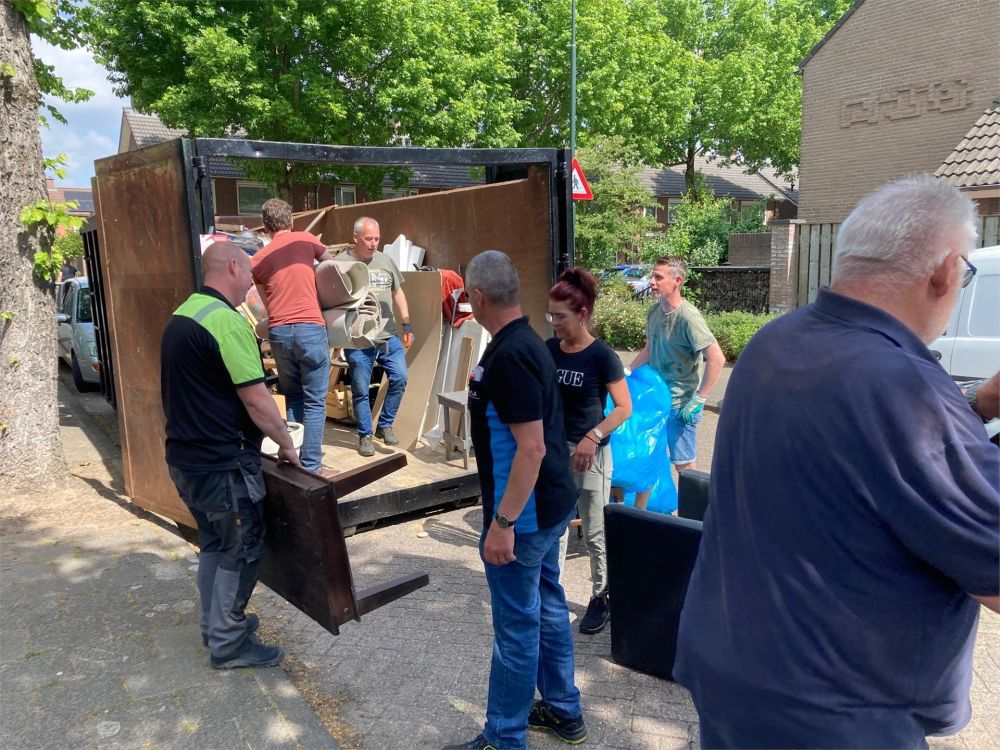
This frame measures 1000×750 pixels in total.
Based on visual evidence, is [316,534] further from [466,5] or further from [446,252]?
[466,5]

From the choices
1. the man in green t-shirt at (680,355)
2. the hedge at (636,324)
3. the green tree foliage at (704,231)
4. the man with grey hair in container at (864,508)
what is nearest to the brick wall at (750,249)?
the green tree foliage at (704,231)

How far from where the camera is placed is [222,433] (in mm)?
3334

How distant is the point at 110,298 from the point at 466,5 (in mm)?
16438

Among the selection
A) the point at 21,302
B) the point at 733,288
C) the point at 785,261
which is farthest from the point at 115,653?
the point at 733,288

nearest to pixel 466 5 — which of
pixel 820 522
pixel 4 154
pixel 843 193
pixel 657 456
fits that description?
pixel 843 193

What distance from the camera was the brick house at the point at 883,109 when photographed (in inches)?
549

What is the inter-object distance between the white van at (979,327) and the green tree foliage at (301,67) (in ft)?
46.1

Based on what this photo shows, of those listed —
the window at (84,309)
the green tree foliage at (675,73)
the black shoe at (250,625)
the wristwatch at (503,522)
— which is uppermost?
the green tree foliage at (675,73)

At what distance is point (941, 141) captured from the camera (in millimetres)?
17188

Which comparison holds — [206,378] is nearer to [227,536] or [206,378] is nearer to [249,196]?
[227,536]

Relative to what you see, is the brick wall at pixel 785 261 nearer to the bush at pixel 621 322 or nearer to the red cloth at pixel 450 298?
the bush at pixel 621 322

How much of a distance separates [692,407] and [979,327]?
2.71m

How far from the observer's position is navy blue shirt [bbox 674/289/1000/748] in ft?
4.41

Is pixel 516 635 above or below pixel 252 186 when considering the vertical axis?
below
